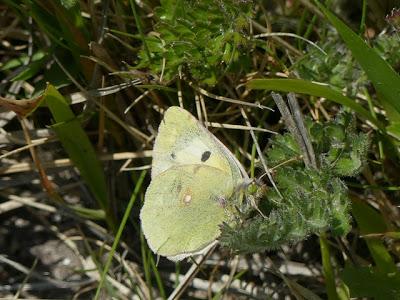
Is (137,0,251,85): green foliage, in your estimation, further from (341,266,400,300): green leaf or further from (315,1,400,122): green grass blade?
(341,266,400,300): green leaf

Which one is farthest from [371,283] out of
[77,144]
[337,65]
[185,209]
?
[77,144]

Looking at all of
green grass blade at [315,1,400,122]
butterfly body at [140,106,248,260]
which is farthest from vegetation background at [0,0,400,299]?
butterfly body at [140,106,248,260]

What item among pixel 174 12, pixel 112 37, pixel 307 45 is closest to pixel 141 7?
pixel 112 37

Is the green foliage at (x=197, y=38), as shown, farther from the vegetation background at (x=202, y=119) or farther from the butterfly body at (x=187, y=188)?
the butterfly body at (x=187, y=188)

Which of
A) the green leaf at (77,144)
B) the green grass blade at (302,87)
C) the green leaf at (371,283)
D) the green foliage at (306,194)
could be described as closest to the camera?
the green foliage at (306,194)

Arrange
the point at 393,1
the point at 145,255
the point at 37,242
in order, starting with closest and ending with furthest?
the point at 393,1 < the point at 145,255 < the point at 37,242

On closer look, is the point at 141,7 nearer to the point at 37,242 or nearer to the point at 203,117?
the point at 203,117

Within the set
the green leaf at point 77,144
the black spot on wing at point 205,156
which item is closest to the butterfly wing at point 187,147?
the black spot on wing at point 205,156
